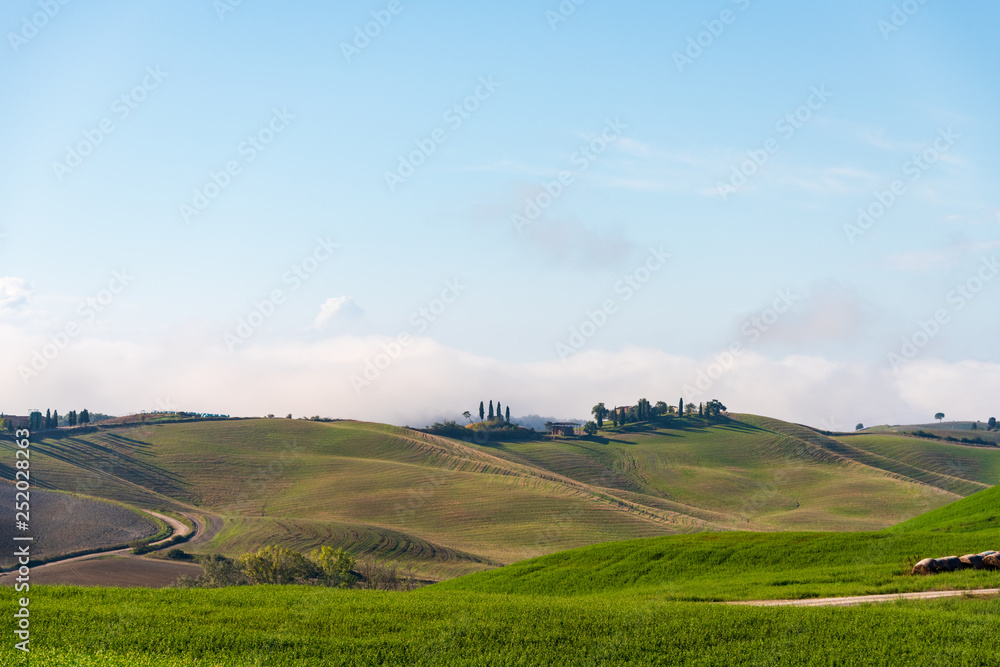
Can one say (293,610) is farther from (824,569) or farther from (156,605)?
(824,569)

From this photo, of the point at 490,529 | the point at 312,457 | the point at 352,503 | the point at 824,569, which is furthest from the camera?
the point at 312,457

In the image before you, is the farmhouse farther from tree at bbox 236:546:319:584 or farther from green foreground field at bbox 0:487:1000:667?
green foreground field at bbox 0:487:1000:667

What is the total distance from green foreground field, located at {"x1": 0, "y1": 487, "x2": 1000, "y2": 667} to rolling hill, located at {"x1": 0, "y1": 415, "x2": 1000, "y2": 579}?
76.9 metres

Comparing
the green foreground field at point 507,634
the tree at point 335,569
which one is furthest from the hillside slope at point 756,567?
the tree at point 335,569

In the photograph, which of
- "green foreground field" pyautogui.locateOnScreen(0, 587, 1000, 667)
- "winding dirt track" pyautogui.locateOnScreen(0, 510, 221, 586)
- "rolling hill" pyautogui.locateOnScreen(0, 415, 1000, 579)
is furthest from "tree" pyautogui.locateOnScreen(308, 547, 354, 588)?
"green foreground field" pyautogui.locateOnScreen(0, 587, 1000, 667)

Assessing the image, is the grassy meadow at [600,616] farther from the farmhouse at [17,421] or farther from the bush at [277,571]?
the farmhouse at [17,421]

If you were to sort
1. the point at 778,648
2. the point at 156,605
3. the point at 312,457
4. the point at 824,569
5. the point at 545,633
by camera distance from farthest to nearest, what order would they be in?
the point at 312,457, the point at 824,569, the point at 156,605, the point at 545,633, the point at 778,648

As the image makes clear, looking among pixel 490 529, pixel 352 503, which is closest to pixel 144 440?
pixel 352 503

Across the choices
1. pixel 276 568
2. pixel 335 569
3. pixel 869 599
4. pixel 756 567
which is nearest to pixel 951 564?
pixel 869 599

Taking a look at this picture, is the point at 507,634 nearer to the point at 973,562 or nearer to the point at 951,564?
the point at 951,564

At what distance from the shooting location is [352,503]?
146000 mm

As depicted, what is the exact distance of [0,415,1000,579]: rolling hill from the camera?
12250 cm

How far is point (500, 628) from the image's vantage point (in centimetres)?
2256

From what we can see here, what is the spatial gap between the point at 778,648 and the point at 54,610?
876 inches
